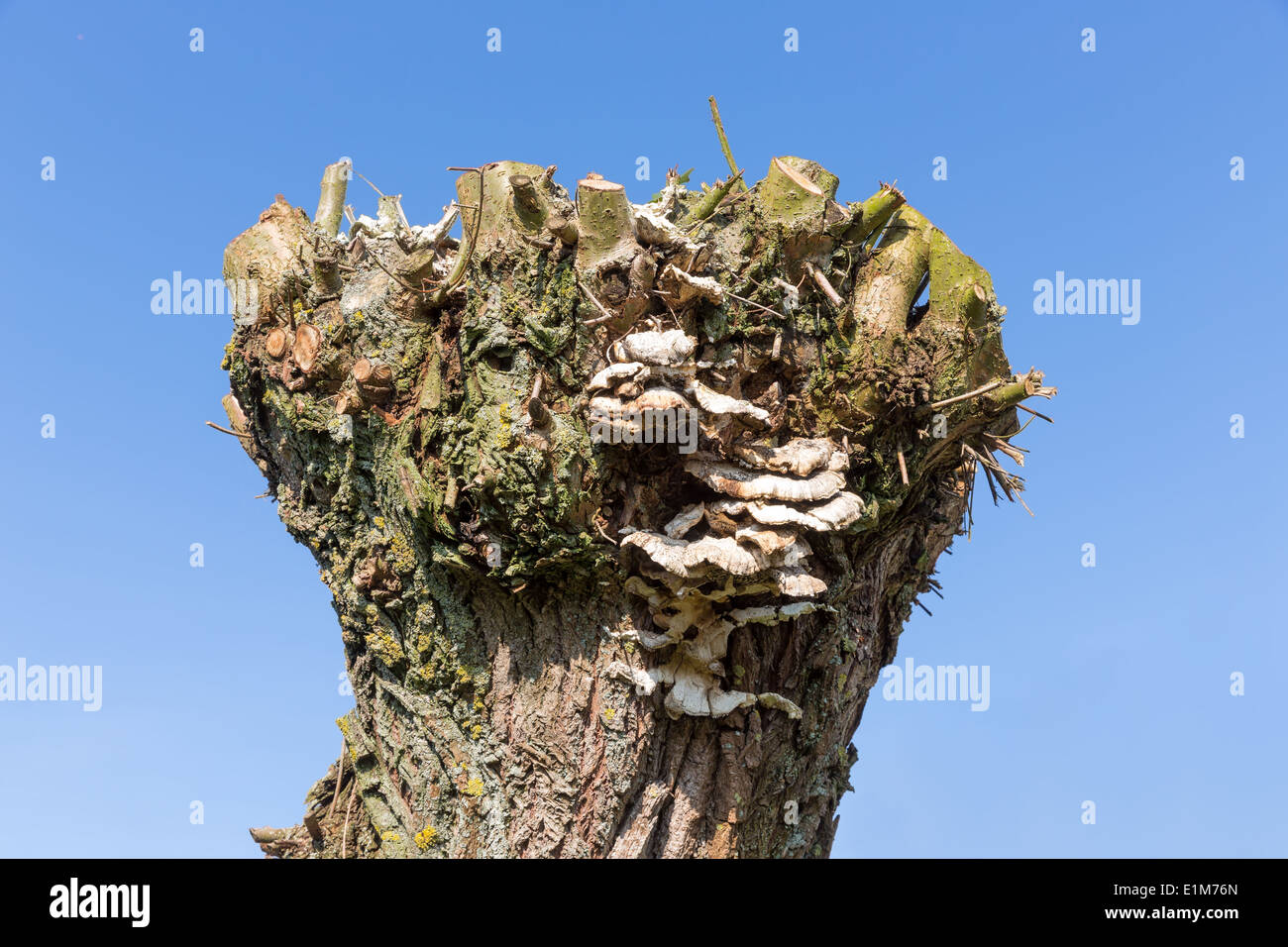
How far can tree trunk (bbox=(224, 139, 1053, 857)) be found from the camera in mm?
7023

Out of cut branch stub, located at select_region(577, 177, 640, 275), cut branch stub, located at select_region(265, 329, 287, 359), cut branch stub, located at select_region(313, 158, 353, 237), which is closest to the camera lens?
cut branch stub, located at select_region(577, 177, 640, 275)

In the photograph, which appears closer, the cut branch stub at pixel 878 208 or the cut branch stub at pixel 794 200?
the cut branch stub at pixel 794 200

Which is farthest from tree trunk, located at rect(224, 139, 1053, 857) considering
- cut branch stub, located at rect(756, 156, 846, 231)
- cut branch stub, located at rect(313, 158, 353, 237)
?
cut branch stub, located at rect(313, 158, 353, 237)

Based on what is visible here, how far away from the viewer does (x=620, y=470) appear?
7.18 m

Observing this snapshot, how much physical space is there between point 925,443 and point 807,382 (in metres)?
0.99

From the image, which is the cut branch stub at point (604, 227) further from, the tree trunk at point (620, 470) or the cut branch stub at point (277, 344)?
the cut branch stub at point (277, 344)

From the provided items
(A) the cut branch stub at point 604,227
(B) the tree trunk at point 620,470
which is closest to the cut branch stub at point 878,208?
(B) the tree trunk at point 620,470

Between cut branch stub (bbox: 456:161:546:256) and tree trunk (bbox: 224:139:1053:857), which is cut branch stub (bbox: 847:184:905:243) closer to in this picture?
tree trunk (bbox: 224:139:1053:857)

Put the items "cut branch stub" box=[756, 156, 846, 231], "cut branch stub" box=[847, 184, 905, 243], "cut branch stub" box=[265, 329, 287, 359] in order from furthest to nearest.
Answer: "cut branch stub" box=[265, 329, 287, 359] < "cut branch stub" box=[847, 184, 905, 243] < "cut branch stub" box=[756, 156, 846, 231]

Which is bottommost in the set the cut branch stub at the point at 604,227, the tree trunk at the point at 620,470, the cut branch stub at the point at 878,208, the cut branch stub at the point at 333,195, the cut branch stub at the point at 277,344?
the tree trunk at the point at 620,470

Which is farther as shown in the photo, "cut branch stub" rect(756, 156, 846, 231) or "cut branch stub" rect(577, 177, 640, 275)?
"cut branch stub" rect(756, 156, 846, 231)

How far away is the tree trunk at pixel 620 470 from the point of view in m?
7.02

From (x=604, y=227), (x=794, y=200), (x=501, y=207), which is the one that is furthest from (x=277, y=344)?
(x=794, y=200)
